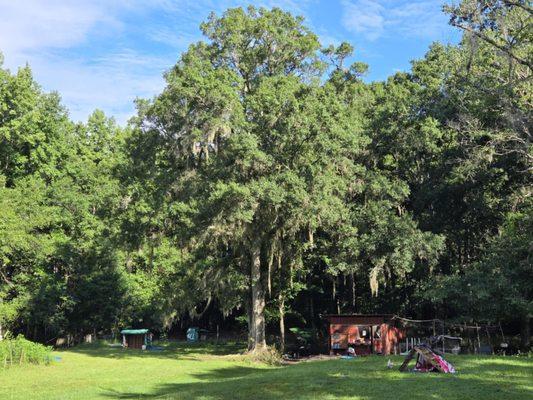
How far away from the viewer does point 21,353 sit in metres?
22.1

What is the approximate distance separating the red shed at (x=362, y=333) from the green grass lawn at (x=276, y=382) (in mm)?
5300

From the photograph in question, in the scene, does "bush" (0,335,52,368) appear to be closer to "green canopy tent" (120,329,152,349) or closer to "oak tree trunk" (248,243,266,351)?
"oak tree trunk" (248,243,266,351)

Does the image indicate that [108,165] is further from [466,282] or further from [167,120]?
[466,282]

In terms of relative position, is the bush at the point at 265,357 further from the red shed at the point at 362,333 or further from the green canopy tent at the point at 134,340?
the green canopy tent at the point at 134,340

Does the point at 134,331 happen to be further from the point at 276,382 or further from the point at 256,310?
the point at 276,382

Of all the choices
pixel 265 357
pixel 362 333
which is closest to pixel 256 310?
pixel 265 357

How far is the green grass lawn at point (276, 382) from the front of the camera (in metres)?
10.4

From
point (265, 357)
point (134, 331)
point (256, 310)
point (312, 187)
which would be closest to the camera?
point (312, 187)

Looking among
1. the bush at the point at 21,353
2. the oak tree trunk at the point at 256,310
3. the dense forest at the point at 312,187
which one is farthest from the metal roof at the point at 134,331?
the bush at the point at 21,353

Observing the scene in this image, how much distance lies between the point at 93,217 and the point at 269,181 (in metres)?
19.8

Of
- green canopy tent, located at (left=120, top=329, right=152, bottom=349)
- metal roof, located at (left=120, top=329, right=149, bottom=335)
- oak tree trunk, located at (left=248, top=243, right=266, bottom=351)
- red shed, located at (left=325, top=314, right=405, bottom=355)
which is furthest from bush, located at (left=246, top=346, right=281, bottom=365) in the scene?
→ green canopy tent, located at (left=120, top=329, right=152, bottom=349)

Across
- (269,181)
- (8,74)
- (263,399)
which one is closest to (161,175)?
(269,181)

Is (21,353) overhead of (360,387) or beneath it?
beneath

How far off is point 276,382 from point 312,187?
1142 centimetres
